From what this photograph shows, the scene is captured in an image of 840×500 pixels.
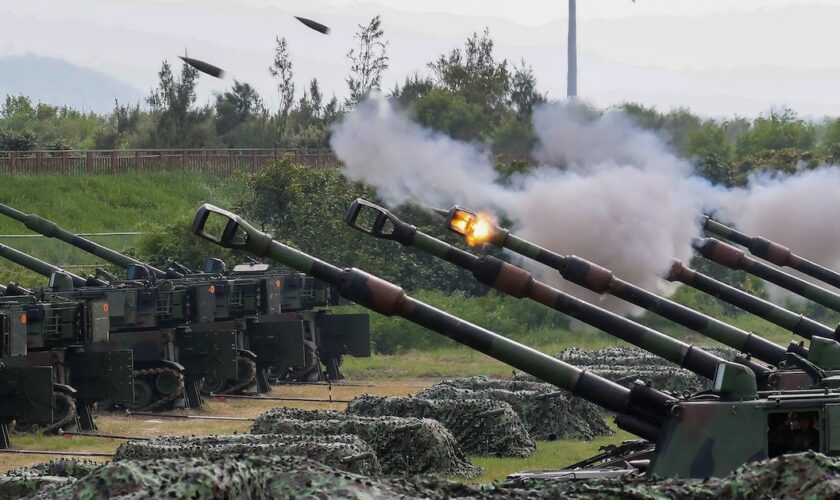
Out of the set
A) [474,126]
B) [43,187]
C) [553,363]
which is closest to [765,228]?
[474,126]

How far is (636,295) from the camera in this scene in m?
15.2

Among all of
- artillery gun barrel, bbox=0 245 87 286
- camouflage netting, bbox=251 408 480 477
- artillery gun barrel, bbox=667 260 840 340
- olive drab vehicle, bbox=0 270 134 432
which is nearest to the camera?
camouflage netting, bbox=251 408 480 477

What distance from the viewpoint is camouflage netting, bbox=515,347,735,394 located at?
22.5 meters

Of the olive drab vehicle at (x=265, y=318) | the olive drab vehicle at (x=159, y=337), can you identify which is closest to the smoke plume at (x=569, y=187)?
the olive drab vehicle at (x=159, y=337)

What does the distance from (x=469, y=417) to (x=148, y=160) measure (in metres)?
35.1

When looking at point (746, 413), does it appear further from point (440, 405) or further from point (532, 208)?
point (532, 208)

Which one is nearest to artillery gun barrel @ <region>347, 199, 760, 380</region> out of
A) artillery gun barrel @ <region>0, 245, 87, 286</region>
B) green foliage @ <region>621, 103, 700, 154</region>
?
artillery gun barrel @ <region>0, 245, 87, 286</region>

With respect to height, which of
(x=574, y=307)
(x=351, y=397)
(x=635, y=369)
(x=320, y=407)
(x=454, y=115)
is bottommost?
(x=351, y=397)

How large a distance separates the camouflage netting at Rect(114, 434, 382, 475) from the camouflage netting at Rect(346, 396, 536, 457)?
3688 millimetres

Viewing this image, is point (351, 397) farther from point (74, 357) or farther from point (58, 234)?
point (58, 234)

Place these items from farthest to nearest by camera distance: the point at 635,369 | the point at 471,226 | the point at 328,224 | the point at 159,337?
the point at 328,224
the point at 159,337
the point at 635,369
the point at 471,226

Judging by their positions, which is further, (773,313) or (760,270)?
(760,270)

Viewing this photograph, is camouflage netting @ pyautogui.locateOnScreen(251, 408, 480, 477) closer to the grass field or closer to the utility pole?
the grass field

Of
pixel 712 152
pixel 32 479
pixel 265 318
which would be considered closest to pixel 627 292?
pixel 32 479
